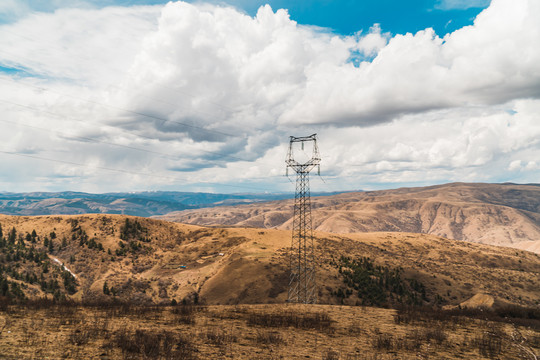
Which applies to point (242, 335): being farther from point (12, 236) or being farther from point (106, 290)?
point (12, 236)

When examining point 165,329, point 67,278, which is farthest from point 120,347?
point 67,278

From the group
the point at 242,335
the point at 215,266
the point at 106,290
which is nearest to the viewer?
the point at 242,335

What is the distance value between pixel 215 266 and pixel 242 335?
60183 millimetres

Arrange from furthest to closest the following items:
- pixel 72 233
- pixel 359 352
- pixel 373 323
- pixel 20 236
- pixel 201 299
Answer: pixel 72 233, pixel 20 236, pixel 201 299, pixel 373 323, pixel 359 352

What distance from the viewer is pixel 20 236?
79.2 meters

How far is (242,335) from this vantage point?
1501cm

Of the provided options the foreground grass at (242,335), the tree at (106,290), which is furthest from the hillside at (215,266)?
the foreground grass at (242,335)

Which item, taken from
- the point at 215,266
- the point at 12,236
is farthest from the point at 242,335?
the point at 12,236

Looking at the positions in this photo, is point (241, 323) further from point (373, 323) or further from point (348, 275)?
point (348, 275)

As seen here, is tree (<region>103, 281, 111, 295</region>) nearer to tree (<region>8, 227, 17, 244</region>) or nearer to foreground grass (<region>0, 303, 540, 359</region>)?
tree (<region>8, 227, 17, 244</region>)

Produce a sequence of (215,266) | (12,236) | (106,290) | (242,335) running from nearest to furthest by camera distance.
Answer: (242,335) < (106,290) < (215,266) < (12,236)

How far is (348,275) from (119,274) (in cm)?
5350

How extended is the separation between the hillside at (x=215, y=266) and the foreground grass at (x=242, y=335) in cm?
3305

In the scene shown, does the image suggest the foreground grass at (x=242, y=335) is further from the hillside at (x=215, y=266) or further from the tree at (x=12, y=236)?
the tree at (x=12, y=236)
